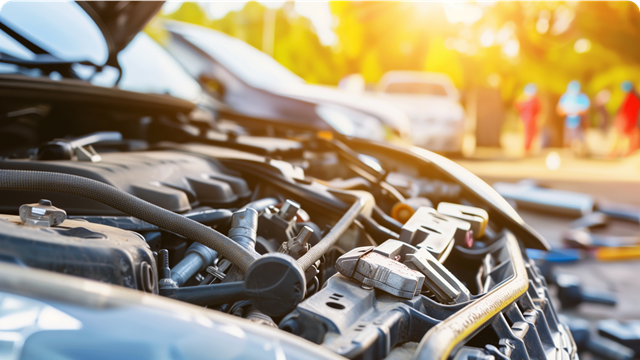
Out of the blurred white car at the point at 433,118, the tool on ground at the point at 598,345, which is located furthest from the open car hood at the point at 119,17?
the blurred white car at the point at 433,118

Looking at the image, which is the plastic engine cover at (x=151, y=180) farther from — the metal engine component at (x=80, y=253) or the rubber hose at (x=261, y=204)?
the metal engine component at (x=80, y=253)

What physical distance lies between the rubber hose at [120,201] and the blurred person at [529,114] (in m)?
14.2

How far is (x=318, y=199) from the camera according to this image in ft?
5.88

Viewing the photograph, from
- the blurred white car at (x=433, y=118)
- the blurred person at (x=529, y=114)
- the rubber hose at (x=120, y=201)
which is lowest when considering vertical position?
the rubber hose at (x=120, y=201)

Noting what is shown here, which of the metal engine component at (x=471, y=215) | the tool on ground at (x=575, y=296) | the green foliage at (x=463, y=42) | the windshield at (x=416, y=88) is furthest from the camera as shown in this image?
the green foliage at (x=463, y=42)

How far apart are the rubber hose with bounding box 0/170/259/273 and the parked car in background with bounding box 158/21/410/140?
2486mm

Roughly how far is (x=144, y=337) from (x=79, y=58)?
6.33ft

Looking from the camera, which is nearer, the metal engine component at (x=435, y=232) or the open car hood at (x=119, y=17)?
the metal engine component at (x=435, y=232)

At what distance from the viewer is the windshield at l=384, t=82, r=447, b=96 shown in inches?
414

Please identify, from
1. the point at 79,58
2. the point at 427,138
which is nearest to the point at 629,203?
the point at 427,138

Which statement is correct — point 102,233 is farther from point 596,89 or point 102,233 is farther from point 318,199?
point 596,89

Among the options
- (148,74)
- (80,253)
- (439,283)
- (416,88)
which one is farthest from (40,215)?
(416,88)

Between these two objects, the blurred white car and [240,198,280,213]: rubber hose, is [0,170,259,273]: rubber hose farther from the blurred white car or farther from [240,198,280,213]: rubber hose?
the blurred white car

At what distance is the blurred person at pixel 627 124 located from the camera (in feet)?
42.9
